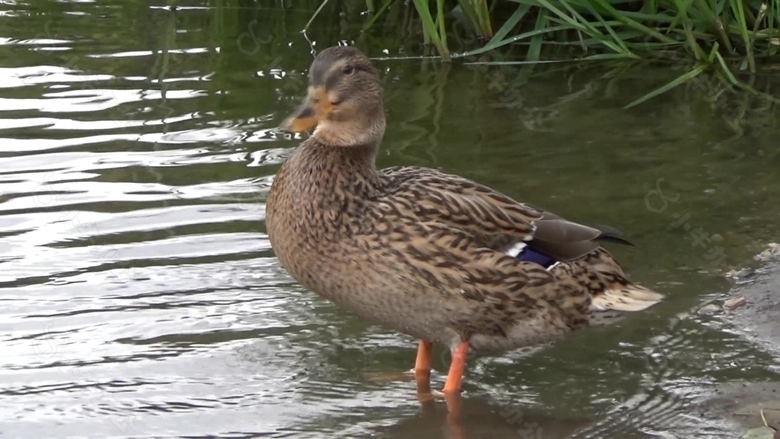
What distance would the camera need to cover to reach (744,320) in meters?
5.12

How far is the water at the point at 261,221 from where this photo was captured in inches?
180

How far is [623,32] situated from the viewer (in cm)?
803

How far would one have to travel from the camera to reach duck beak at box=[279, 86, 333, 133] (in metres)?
4.69

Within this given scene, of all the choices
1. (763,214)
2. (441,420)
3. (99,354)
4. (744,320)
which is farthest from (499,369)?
(763,214)

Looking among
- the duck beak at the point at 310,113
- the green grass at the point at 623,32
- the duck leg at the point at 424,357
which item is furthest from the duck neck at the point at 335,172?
the green grass at the point at 623,32

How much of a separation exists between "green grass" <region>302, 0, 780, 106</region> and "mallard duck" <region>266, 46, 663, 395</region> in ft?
8.83

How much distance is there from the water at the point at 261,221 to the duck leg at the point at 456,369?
7cm

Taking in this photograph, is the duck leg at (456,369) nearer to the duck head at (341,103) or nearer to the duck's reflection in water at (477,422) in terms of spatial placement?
the duck's reflection in water at (477,422)

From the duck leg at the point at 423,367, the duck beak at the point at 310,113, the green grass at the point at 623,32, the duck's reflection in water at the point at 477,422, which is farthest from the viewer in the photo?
the green grass at the point at 623,32

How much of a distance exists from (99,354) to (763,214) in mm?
3082

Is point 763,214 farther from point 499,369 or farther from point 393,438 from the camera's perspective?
point 393,438

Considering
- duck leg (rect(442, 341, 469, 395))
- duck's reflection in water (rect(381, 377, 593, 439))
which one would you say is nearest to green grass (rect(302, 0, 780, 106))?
duck leg (rect(442, 341, 469, 395))

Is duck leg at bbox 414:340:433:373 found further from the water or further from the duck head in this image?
the duck head

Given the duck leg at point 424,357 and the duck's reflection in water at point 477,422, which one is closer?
the duck's reflection in water at point 477,422
